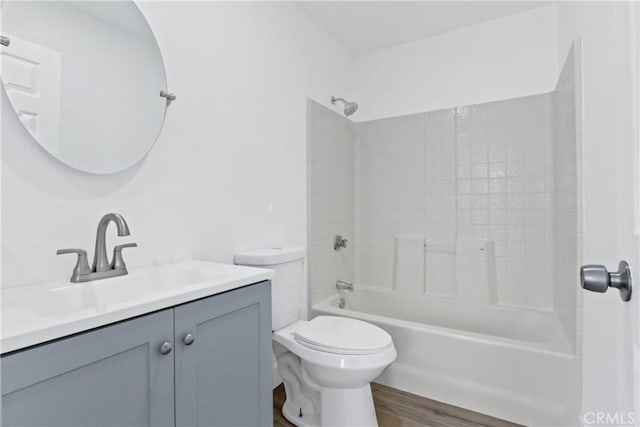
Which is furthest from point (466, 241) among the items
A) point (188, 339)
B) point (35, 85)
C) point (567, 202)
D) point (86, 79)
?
point (35, 85)

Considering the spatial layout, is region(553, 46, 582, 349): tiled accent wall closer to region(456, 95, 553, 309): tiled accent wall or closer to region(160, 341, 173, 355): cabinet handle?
region(456, 95, 553, 309): tiled accent wall

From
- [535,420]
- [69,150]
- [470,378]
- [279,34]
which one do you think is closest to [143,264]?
[69,150]

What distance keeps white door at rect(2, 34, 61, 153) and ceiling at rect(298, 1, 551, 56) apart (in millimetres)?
1690

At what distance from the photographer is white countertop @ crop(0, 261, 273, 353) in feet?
2.05

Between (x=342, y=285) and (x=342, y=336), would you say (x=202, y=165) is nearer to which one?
(x=342, y=336)

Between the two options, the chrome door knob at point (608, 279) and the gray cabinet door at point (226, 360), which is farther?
the gray cabinet door at point (226, 360)

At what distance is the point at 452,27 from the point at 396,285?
209cm

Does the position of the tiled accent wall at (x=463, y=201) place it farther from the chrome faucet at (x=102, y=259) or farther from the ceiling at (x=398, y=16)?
the chrome faucet at (x=102, y=259)

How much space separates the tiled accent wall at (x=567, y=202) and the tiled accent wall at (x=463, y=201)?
0.12 metres

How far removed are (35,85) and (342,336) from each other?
4.94ft

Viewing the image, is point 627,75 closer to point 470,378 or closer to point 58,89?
point 58,89

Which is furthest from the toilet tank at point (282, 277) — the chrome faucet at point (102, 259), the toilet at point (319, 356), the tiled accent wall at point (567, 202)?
the tiled accent wall at point (567, 202)

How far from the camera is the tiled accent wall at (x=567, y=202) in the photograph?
158 cm

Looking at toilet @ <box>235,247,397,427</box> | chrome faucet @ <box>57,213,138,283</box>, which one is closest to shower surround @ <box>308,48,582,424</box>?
toilet @ <box>235,247,397,427</box>
